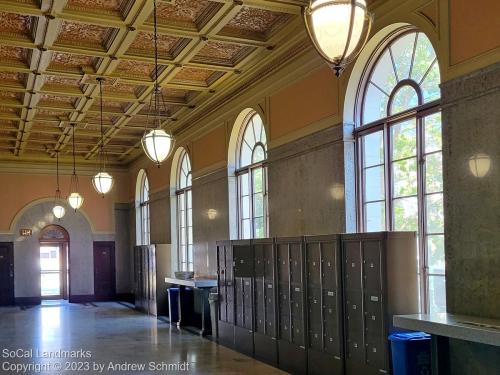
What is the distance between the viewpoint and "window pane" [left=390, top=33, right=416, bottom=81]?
22.3 ft

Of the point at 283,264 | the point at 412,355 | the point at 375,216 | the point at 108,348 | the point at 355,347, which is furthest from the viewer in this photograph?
the point at 108,348

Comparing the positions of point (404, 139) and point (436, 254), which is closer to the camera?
point (436, 254)

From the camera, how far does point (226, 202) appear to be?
11.7 meters

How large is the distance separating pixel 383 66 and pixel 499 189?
2.70 metres

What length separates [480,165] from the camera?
5.38 m

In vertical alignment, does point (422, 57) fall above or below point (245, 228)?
above

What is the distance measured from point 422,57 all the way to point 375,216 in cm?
201

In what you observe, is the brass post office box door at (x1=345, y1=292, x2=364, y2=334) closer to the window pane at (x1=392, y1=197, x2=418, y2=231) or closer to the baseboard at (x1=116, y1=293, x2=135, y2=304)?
the window pane at (x1=392, y1=197, x2=418, y2=231)

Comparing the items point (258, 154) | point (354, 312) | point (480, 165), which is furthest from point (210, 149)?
point (480, 165)

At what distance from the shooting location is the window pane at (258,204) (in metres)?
10.6

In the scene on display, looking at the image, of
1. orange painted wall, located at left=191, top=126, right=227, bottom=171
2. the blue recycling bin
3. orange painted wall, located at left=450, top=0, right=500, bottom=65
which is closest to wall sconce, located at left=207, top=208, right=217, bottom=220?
orange painted wall, located at left=191, top=126, right=227, bottom=171

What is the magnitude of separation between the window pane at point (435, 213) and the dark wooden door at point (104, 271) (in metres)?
15.3

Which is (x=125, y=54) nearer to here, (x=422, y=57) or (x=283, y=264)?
(x=283, y=264)

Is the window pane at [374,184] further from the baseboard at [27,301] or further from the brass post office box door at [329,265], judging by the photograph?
the baseboard at [27,301]
